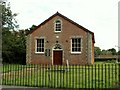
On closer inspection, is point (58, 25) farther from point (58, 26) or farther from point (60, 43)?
point (60, 43)

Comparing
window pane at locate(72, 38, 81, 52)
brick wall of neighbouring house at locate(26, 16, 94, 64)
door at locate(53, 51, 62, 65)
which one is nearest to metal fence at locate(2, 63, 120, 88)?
brick wall of neighbouring house at locate(26, 16, 94, 64)

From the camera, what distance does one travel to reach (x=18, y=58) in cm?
5494

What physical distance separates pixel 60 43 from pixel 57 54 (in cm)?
174

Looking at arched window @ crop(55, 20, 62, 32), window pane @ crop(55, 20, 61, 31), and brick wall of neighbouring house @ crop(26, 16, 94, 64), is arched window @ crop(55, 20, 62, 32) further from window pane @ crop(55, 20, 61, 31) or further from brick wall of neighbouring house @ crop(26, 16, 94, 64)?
brick wall of neighbouring house @ crop(26, 16, 94, 64)

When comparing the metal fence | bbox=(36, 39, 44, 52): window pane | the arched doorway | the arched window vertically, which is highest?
the arched window

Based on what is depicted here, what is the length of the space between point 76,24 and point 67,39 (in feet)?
8.67

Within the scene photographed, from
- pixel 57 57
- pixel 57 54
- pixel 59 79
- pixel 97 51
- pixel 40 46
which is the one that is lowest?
pixel 59 79

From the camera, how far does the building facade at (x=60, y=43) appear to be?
48.3m

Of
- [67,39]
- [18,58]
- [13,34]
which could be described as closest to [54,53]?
[67,39]

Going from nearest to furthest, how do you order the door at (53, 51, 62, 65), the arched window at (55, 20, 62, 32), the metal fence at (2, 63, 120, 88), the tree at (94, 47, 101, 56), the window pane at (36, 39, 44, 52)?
the metal fence at (2, 63, 120, 88) → the door at (53, 51, 62, 65) → the arched window at (55, 20, 62, 32) → the window pane at (36, 39, 44, 52) → the tree at (94, 47, 101, 56)

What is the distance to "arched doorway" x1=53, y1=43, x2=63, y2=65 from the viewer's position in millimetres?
49125

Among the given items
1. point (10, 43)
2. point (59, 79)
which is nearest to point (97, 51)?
point (10, 43)

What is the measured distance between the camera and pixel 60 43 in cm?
4928

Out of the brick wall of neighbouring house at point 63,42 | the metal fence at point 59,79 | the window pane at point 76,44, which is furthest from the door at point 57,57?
the metal fence at point 59,79
